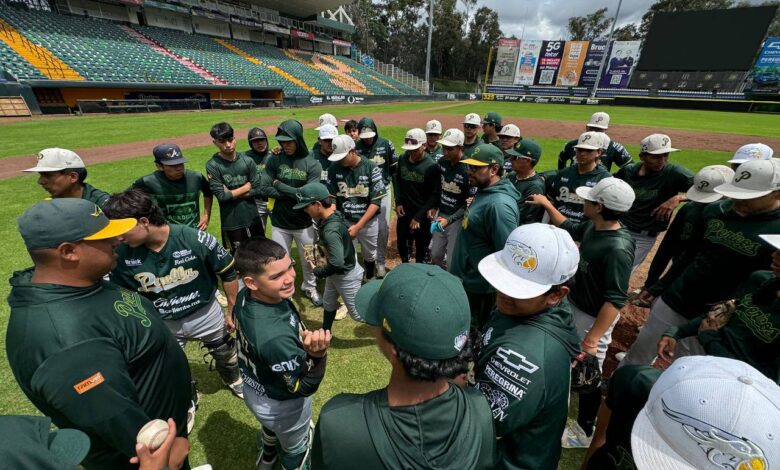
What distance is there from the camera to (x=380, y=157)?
6.93 metres

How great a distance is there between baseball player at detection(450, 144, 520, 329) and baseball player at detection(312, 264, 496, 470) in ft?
7.17

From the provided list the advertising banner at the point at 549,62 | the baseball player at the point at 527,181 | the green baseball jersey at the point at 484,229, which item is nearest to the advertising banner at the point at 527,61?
the advertising banner at the point at 549,62

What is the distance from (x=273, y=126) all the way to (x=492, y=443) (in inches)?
894

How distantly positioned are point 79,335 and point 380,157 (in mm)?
5765

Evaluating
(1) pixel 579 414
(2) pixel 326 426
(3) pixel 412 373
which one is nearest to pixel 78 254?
(2) pixel 326 426

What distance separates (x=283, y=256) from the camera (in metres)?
2.46

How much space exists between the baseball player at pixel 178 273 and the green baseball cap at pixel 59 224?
1024mm

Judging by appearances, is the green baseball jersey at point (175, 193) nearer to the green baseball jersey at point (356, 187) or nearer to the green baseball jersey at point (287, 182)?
the green baseball jersey at point (287, 182)

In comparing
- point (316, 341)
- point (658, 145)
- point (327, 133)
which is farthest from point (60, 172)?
point (658, 145)

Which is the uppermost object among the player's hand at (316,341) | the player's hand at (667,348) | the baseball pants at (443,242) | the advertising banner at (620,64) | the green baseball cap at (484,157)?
the advertising banner at (620,64)

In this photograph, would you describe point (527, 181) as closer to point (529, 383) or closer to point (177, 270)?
point (529, 383)

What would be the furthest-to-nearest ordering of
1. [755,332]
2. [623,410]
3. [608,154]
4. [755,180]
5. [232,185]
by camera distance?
1. [608,154]
2. [232,185]
3. [755,180]
4. [755,332]
5. [623,410]

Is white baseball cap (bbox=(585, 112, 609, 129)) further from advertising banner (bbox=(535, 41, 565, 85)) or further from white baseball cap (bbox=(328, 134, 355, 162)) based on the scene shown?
advertising banner (bbox=(535, 41, 565, 85))

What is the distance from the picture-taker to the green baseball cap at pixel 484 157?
12.0 feet
